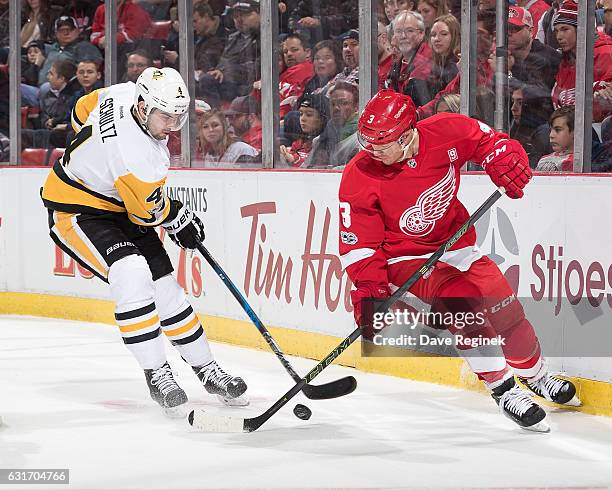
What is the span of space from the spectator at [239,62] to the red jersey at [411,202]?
241 centimetres

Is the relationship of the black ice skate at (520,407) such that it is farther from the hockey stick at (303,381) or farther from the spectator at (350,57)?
the spectator at (350,57)

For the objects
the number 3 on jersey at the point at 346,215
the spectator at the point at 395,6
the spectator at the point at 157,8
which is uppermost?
the spectator at the point at 157,8

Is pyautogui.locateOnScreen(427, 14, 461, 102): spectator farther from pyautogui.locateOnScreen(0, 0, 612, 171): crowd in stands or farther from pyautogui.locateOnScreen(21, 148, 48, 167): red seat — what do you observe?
pyautogui.locateOnScreen(21, 148, 48, 167): red seat

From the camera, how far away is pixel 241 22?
Answer: 659 cm

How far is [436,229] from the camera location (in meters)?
4.28

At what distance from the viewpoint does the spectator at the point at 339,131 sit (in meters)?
5.89

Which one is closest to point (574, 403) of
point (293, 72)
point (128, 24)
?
point (293, 72)

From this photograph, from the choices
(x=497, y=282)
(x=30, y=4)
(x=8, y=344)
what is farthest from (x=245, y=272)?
(x=30, y=4)

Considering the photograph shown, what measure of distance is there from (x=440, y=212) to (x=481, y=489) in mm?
1143

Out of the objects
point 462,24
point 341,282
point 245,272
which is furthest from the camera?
point 245,272

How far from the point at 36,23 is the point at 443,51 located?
3.48 m

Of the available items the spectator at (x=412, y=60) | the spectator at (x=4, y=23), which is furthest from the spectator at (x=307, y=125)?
the spectator at (x=4, y=23)

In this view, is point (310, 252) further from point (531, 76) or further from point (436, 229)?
point (436, 229)

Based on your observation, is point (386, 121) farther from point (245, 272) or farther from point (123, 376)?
point (245, 272)
